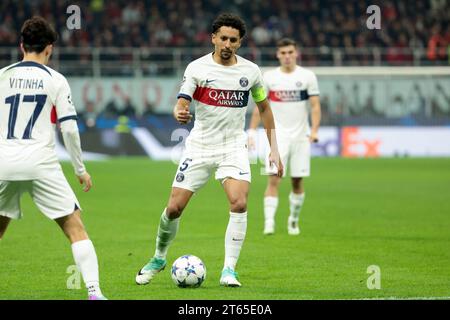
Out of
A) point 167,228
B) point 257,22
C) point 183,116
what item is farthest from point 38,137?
point 257,22

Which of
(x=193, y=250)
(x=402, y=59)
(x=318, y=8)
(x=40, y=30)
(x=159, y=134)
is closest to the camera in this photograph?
(x=40, y=30)

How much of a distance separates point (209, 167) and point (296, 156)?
503cm

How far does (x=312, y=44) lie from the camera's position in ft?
117

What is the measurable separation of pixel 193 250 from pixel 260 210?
18.1ft

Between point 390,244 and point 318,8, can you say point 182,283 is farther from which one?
point 318,8

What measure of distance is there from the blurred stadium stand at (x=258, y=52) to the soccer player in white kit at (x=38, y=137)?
22565 millimetres

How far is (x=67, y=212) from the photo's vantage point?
730 cm

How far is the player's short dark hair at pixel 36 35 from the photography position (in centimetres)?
727

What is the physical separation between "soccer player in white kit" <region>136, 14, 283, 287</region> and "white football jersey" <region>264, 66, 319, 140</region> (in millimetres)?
4804

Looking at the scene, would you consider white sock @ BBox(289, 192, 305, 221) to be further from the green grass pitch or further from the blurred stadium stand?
the blurred stadium stand

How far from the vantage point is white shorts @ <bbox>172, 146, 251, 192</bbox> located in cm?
905

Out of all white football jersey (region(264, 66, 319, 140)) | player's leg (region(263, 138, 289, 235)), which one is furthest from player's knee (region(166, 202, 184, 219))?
white football jersey (region(264, 66, 319, 140))

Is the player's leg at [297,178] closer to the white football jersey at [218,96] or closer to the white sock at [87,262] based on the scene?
the white football jersey at [218,96]
